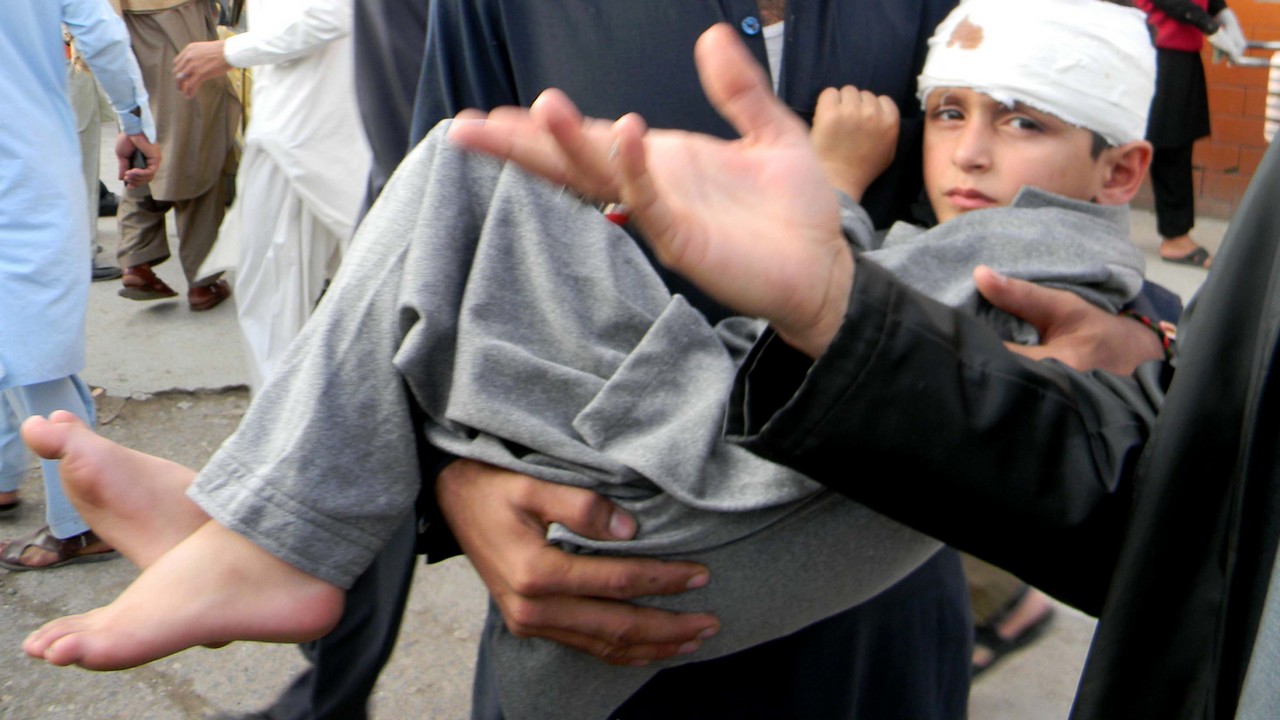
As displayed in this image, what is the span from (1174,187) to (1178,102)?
1.46 feet

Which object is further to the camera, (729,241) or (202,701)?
(202,701)

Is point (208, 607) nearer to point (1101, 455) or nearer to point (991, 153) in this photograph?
point (1101, 455)

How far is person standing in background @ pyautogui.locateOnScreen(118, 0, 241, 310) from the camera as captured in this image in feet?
17.8

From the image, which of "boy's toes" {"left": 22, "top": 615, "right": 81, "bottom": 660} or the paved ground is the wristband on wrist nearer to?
"boy's toes" {"left": 22, "top": 615, "right": 81, "bottom": 660}

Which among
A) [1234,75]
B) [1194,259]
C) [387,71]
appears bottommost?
[1194,259]

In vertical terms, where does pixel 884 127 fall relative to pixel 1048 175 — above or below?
above

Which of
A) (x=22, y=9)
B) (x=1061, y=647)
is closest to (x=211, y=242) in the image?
(x=22, y=9)

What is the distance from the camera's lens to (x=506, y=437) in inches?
48.4

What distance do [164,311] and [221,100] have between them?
3.74 feet

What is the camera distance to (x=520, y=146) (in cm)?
92

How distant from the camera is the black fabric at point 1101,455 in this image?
0.80 meters

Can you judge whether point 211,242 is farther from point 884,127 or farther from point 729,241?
point 729,241

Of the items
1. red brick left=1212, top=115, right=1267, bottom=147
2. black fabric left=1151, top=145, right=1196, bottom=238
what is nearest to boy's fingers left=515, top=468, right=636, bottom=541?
black fabric left=1151, top=145, right=1196, bottom=238

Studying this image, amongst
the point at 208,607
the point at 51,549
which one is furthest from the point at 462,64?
the point at 51,549
